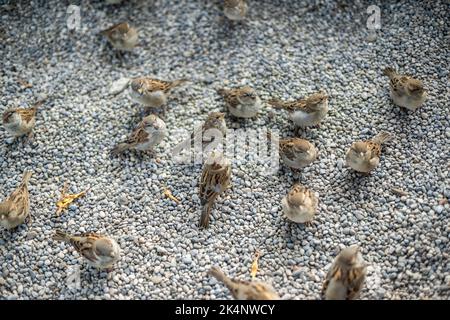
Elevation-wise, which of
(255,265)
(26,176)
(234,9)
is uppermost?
(234,9)

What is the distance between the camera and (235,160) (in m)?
5.40

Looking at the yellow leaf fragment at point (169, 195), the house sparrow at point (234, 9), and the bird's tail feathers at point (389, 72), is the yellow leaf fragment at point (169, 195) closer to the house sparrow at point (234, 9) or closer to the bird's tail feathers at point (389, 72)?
the house sparrow at point (234, 9)

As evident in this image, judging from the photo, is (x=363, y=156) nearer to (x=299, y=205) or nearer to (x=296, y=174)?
(x=296, y=174)

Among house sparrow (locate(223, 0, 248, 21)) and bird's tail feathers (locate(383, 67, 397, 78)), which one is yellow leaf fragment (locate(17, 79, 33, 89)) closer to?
house sparrow (locate(223, 0, 248, 21))

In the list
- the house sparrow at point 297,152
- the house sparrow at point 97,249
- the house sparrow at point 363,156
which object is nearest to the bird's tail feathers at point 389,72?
the house sparrow at point 363,156

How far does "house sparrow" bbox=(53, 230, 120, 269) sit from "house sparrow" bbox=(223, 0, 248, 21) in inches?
110

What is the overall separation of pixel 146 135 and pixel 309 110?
145 centimetres

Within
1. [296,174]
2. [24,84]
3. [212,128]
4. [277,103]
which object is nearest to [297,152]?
[296,174]

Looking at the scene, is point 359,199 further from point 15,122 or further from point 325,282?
point 15,122

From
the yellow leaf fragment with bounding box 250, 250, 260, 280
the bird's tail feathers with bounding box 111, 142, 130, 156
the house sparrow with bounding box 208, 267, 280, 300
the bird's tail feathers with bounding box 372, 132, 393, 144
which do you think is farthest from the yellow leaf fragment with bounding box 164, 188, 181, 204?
the bird's tail feathers with bounding box 372, 132, 393, 144

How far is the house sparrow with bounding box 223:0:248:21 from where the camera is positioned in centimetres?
624

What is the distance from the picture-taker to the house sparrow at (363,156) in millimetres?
4957

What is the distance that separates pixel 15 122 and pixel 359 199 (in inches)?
122
